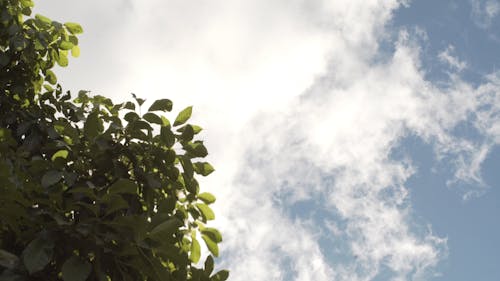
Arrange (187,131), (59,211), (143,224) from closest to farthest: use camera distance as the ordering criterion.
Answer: (143,224) → (59,211) → (187,131)

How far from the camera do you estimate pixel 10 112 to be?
3.93 meters

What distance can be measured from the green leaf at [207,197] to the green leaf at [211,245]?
23 cm

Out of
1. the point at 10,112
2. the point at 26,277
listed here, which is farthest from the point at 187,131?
the point at 10,112

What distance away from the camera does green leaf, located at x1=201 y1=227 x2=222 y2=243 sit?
3.22 m

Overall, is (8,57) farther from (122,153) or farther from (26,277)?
(26,277)

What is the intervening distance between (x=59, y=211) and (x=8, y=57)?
225 centimetres

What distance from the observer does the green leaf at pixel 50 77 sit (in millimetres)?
4609

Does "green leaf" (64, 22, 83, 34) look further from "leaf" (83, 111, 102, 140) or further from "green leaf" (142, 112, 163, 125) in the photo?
"leaf" (83, 111, 102, 140)

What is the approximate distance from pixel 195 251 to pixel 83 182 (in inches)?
32.2

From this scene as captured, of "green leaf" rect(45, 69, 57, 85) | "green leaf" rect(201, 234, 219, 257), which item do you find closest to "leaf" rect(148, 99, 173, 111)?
"green leaf" rect(201, 234, 219, 257)

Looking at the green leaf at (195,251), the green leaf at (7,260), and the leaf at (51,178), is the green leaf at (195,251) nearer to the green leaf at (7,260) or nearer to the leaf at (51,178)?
the leaf at (51,178)

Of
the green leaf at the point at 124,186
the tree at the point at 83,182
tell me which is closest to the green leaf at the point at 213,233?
the tree at the point at 83,182

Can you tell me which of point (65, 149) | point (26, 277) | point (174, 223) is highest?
point (65, 149)

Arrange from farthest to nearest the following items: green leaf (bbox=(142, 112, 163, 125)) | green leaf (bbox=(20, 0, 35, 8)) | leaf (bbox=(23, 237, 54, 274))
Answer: green leaf (bbox=(20, 0, 35, 8))
green leaf (bbox=(142, 112, 163, 125))
leaf (bbox=(23, 237, 54, 274))
